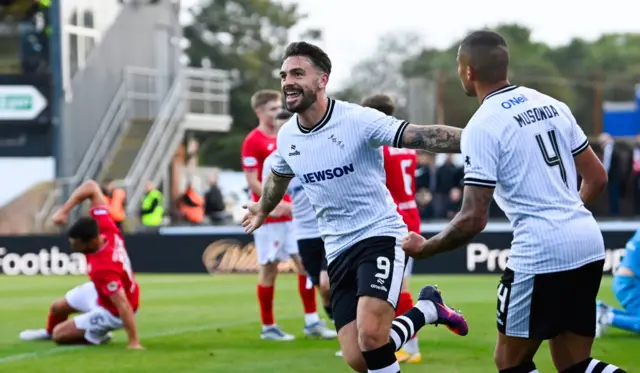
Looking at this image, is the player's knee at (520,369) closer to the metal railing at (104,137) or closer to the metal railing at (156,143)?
the metal railing at (156,143)

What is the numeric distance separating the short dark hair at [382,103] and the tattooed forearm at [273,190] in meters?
2.40

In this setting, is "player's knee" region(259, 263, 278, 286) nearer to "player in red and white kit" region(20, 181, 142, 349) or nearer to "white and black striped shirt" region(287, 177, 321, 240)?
"white and black striped shirt" region(287, 177, 321, 240)

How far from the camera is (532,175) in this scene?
6348 millimetres

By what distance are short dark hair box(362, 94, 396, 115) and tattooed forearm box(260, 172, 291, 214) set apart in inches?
94.5

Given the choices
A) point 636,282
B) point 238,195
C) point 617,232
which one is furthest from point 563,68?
point 636,282

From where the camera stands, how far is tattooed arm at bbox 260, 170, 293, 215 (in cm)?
815

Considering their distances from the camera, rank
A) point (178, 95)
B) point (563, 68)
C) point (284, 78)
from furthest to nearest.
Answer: point (563, 68) → point (178, 95) → point (284, 78)

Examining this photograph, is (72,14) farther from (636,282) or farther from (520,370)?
(520,370)

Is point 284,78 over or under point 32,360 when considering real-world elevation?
over

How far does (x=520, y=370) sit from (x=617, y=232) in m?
16.0

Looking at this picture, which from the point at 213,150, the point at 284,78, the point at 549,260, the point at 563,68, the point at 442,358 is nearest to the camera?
the point at 549,260

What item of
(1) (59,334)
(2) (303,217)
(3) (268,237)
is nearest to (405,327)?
(2) (303,217)

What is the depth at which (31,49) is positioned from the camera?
106 ft

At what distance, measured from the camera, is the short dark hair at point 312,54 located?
7719 millimetres
